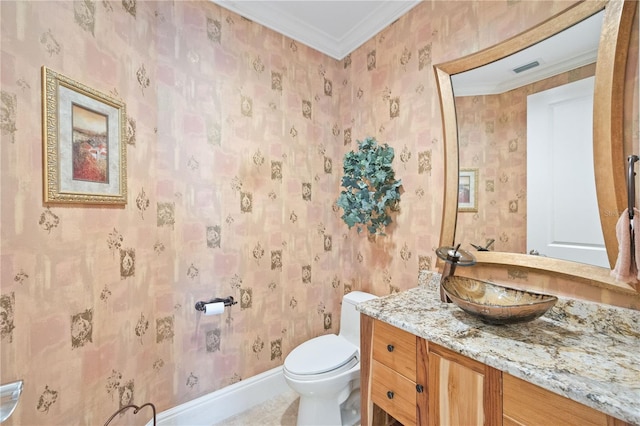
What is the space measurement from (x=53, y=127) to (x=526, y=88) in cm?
208

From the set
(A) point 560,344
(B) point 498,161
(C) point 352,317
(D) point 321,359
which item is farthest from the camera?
(C) point 352,317

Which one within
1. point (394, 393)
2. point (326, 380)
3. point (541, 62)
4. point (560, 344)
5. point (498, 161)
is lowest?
point (326, 380)

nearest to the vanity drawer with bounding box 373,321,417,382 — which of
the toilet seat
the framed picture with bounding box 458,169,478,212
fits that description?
the toilet seat

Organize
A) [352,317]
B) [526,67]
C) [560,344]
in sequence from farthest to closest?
[352,317] < [526,67] < [560,344]

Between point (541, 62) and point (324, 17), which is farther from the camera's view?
point (324, 17)

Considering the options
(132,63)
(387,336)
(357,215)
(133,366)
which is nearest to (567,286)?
(387,336)

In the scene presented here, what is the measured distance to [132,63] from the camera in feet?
4.73

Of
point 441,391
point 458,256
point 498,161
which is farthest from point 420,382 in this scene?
point 498,161

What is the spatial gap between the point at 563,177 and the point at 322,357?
1.59 meters

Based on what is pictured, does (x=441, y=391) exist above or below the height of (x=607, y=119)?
below

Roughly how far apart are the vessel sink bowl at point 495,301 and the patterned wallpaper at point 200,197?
16.0 inches

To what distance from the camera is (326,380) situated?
5.20 ft

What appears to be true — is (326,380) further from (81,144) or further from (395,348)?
(81,144)

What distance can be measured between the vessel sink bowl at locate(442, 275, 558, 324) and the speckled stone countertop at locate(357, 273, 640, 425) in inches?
3.1
